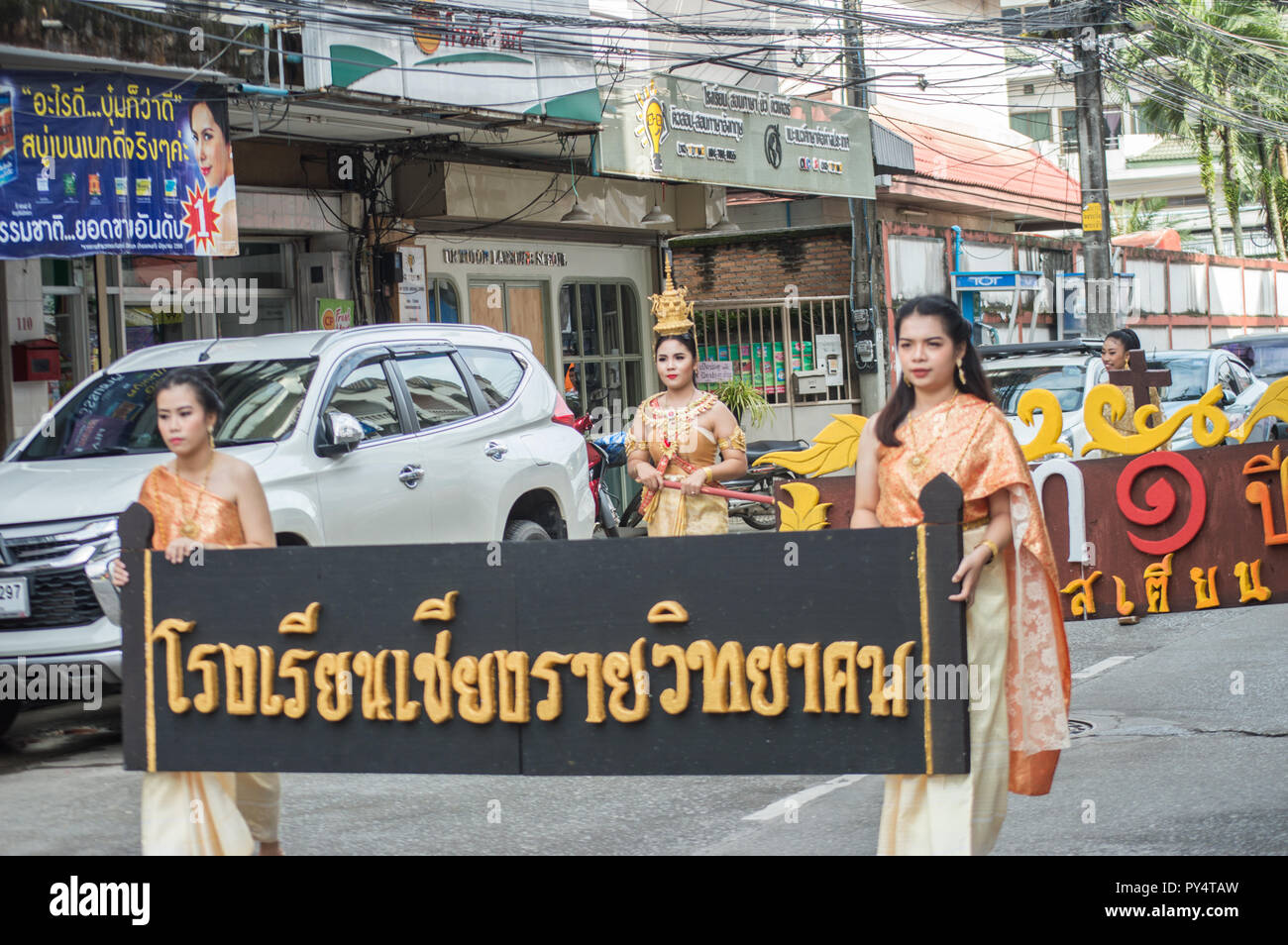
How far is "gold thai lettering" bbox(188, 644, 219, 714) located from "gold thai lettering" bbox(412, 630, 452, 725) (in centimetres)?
A: 63

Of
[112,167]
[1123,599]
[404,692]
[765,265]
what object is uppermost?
[765,265]

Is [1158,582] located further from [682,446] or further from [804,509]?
[682,446]

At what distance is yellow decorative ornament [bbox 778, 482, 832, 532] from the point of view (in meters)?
7.43

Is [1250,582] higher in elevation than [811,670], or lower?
lower

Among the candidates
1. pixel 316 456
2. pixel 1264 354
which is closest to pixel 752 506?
pixel 316 456

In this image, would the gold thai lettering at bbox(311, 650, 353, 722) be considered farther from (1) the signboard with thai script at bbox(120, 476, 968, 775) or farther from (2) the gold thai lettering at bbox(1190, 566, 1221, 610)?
(2) the gold thai lettering at bbox(1190, 566, 1221, 610)

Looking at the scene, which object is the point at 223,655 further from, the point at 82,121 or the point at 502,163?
the point at 502,163

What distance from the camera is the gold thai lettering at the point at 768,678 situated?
4.19 metres

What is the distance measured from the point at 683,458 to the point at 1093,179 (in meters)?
15.2

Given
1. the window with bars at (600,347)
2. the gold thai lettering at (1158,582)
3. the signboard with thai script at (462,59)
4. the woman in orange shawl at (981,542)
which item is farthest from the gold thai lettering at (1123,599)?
the window with bars at (600,347)

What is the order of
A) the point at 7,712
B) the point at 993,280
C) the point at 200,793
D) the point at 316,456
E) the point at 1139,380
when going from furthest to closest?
1. the point at 993,280
2. the point at 1139,380
3. the point at 316,456
4. the point at 7,712
5. the point at 200,793

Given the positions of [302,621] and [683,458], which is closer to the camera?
[302,621]

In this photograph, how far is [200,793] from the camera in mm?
4648

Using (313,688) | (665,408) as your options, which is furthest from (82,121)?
(313,688)
